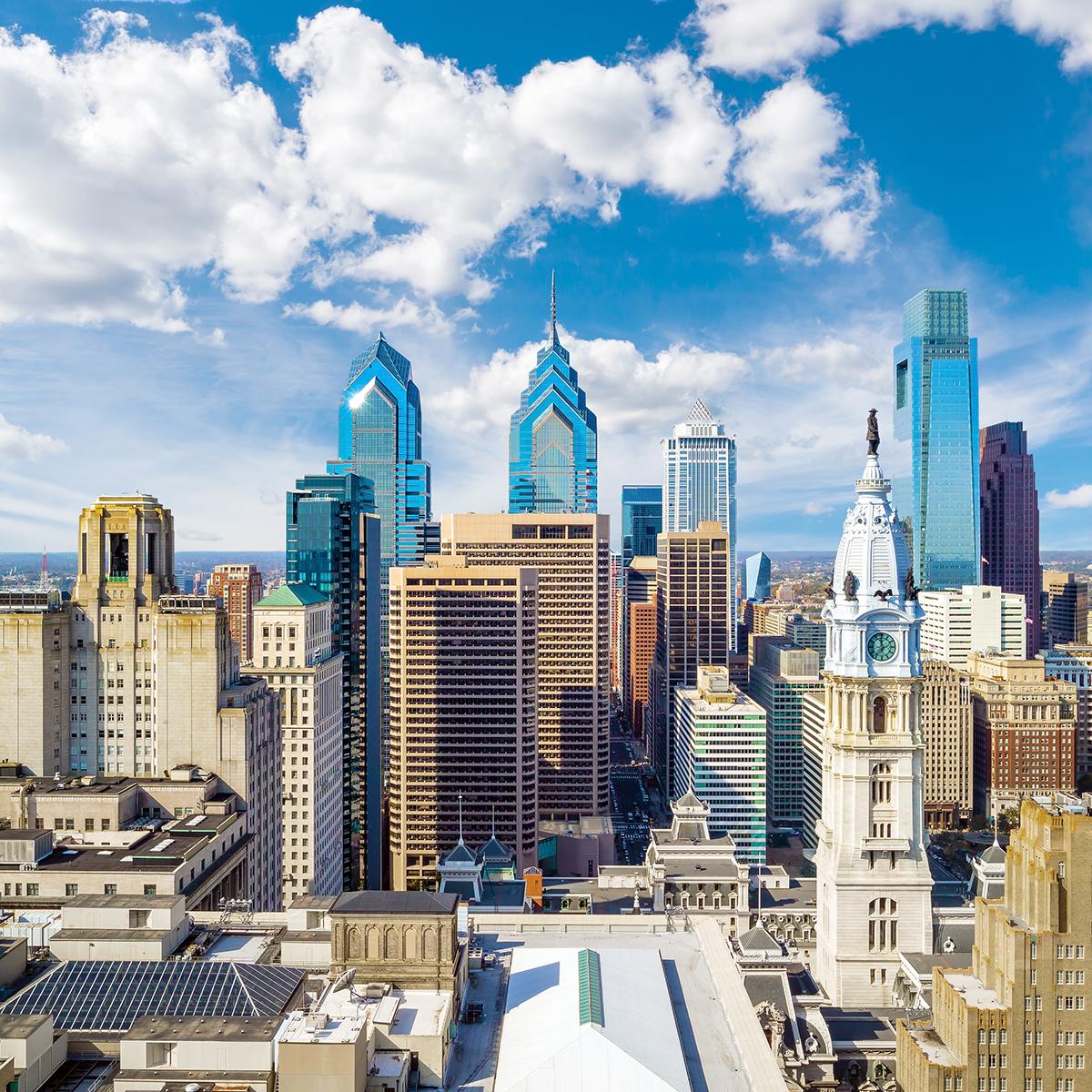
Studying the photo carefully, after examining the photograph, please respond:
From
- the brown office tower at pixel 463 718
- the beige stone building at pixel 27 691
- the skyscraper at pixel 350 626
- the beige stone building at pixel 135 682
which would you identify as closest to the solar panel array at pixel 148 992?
the beige stone building at pixel 135 682

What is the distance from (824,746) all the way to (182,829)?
64703mm

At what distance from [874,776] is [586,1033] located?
6205 cm

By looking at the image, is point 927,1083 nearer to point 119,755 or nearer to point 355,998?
point 355,998

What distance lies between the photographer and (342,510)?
634ft

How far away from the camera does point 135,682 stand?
106 meters

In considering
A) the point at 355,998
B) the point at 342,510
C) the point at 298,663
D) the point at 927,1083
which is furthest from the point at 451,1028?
the point at 342,510

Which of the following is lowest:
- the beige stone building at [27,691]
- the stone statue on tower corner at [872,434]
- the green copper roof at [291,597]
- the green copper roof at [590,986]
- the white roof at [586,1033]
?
the white roof at [586,1033]

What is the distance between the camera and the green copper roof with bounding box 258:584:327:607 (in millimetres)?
139875

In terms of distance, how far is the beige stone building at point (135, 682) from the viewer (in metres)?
102

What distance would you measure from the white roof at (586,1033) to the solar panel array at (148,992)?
12393mm

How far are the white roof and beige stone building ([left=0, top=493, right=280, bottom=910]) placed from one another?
50.2 metres

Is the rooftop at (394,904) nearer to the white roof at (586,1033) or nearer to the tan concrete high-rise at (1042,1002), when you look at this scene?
the white roof at (586,1033)

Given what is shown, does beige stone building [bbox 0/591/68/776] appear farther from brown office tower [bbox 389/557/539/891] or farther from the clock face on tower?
the clock face on tower

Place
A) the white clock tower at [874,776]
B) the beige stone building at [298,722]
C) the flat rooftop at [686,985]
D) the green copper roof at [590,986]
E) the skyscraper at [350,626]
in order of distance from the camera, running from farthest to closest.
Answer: the skyscraper at [350,626] → the beige stone building at [298,722] → the white clock tower at [874,776] → the green copper roof at [590,986] → the flat rooftop at [686,985]
